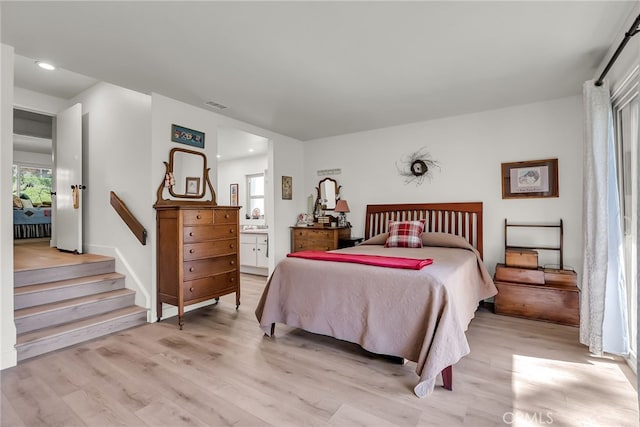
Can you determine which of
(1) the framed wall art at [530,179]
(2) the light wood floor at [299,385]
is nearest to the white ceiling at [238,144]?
(2) the light wood floor at [299,385]

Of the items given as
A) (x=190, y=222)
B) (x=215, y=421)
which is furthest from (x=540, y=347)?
(x=190, y=222)

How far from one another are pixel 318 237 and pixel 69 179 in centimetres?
361

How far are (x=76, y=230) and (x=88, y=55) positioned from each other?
8.59 feet

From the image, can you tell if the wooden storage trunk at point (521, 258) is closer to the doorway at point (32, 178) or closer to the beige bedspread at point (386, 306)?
the beige bedspread at point (386, 306)

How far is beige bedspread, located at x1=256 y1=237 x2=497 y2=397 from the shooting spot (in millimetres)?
1869

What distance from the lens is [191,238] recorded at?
3.08 meters

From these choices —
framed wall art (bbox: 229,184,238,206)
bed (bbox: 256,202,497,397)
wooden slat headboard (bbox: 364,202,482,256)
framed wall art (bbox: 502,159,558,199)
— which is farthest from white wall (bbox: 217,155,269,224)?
framed wall art (bbox: 502,159,558,199)

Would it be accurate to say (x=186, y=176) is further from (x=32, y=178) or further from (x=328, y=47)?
(x=32, y=178)

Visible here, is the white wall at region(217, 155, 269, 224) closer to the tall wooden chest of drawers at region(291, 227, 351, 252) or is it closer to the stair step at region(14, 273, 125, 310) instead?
the tall wooden chest of drawers at region(291, 227, 351, 252)

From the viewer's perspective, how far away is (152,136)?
126 inches

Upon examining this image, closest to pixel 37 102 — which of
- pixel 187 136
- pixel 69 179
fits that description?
pixel 69 179

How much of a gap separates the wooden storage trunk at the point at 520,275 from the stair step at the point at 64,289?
4.32 m

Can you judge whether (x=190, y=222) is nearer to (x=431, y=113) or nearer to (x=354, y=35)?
(x=354, y=35)

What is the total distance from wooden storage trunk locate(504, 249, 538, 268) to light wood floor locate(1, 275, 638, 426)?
2.45ft
